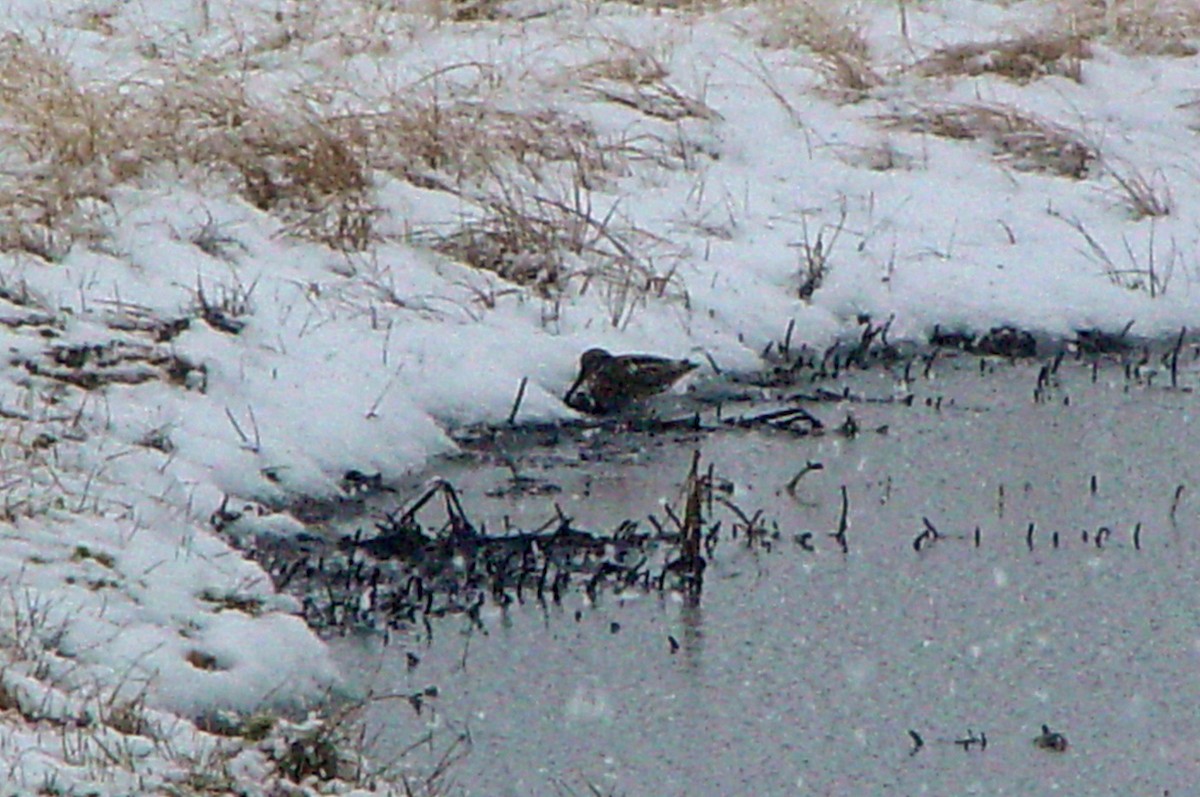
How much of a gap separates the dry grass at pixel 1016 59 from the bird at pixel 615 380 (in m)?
3.89

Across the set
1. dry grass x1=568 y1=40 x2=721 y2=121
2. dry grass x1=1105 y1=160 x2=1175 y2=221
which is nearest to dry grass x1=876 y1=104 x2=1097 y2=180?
dry grass x1=1105 y1=160 x2=1175 y2=221

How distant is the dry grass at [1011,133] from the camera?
30.5 ft

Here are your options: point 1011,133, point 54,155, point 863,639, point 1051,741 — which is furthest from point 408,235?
point 1051,741

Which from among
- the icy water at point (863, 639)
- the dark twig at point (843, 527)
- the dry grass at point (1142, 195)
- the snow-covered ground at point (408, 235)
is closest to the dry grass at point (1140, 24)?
the snow-covered ground at point (408, 235)

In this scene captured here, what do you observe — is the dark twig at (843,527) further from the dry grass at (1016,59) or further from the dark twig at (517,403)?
the dry grass at (1016,59)

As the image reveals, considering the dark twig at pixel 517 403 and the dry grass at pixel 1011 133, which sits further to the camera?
the dry grass at pixel 1011 133

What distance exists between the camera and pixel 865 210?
8.73 meters

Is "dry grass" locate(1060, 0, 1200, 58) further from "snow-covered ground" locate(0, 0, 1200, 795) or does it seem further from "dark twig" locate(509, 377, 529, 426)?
"dark twig" locate(509, 377, 529, 426)

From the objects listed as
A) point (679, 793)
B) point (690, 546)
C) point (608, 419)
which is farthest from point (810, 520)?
point (679, 793)

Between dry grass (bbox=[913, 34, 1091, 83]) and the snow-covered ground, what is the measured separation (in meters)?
0.02

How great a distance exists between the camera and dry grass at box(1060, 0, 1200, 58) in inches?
423

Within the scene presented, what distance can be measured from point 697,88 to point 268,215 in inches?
102

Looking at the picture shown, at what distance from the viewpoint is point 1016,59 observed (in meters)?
10.3

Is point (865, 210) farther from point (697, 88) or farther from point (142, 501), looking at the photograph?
point (142, 501)
